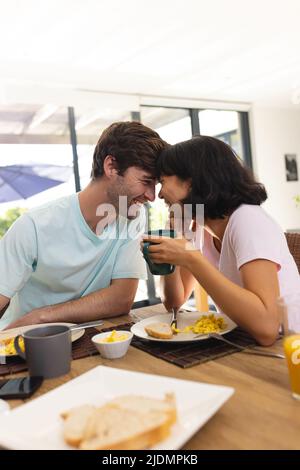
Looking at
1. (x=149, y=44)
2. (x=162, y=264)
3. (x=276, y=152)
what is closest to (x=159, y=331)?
(x=162, y=264)

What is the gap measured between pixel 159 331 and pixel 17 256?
0.71 meters

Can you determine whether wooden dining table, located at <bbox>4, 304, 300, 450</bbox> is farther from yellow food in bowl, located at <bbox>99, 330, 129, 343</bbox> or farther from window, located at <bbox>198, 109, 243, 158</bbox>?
window, located at <bbox>198, 109, 243, 158</bbox>

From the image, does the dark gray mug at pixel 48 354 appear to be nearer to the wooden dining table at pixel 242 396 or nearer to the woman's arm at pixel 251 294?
the wooden dining table at pixel 242 396

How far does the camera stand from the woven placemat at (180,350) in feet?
2.93

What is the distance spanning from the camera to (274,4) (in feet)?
9.47

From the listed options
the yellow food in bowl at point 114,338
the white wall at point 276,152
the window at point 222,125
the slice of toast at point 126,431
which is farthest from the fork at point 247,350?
the white wall at point 276,152

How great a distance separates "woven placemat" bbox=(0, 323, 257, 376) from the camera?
0.89m

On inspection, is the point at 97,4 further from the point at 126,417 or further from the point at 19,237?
the point at 126,417

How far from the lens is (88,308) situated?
1375 mm

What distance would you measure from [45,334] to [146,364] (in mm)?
247

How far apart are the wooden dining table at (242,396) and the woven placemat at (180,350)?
17 mm

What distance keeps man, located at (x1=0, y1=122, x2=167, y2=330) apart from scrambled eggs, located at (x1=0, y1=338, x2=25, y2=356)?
0.93ft

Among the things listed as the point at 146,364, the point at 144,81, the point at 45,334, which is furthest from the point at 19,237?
the point at 144,81

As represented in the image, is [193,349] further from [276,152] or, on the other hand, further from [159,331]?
[276,152]
